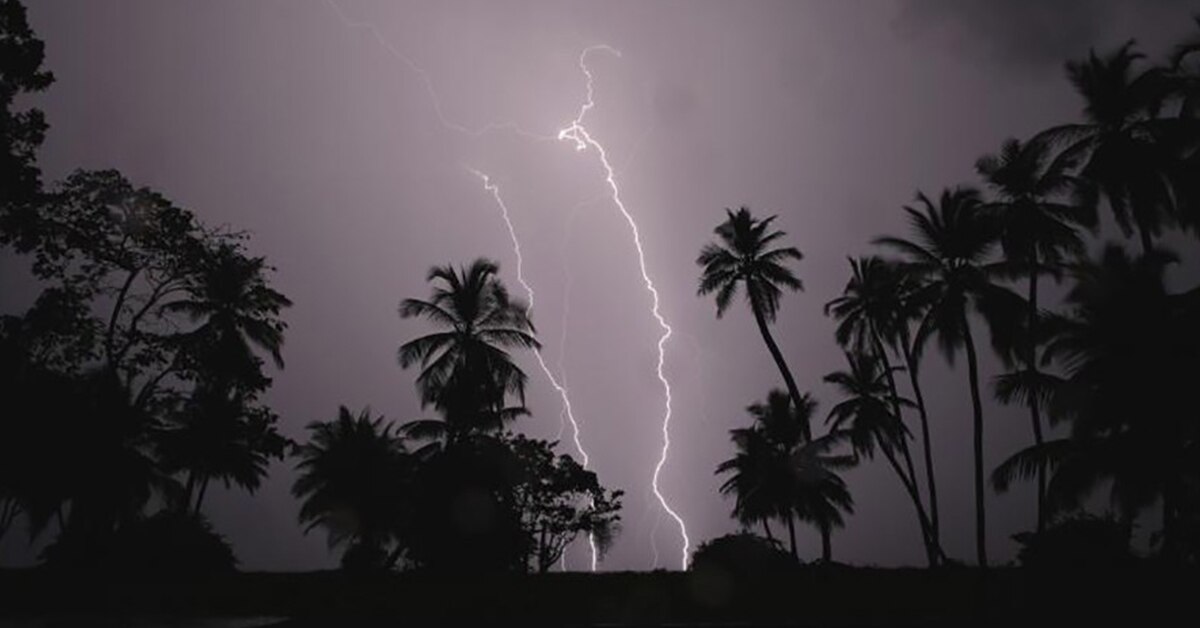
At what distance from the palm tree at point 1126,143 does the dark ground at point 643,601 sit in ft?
41.7

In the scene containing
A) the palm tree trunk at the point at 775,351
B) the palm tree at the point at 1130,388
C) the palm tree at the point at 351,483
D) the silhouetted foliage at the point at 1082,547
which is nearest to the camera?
the silhouetted foliage at the point at 1082,547

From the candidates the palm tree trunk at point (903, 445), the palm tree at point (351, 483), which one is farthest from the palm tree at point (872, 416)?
the palm tree at point (351, 483)

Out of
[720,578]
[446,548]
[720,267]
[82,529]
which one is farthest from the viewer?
[720,267]

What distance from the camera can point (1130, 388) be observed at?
1761cm

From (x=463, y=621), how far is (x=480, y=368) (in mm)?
20474

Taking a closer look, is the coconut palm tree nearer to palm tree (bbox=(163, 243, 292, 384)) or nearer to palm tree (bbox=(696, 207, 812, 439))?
palm tree (bbox=(696, 207, 812, 439))

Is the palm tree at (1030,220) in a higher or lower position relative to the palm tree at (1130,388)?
higher

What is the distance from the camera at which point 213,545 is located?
30.0 meters

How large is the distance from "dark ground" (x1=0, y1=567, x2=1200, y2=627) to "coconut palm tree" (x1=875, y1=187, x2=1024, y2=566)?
12614 millimetres

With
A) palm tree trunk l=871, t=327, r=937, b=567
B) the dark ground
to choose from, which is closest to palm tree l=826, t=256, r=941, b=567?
palm tree trunk l=871, t=327, r=937, b=567

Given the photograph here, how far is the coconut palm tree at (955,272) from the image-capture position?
27.2 metres

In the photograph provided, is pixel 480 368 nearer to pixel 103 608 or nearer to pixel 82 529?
pixel 82 529

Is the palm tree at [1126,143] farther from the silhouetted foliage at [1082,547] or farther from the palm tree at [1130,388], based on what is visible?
the silhouetted foliage at [1082,547]

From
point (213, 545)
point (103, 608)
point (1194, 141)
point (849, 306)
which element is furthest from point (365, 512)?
point (1194, 141)
